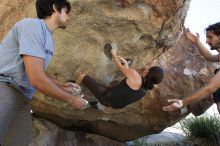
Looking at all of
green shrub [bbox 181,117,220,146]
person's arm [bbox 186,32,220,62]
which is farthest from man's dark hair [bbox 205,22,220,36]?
green shrub [bbox 181,117,220,146]

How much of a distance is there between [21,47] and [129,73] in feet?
7.83

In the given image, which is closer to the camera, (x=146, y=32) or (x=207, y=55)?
(x=146, y=32)

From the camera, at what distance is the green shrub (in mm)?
8578

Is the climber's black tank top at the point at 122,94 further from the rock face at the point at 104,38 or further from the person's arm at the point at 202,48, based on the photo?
the person's arm at the point at 202,48

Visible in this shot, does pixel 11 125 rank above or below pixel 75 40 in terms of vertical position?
below

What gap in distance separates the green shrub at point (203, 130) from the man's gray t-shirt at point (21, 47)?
5.79 m

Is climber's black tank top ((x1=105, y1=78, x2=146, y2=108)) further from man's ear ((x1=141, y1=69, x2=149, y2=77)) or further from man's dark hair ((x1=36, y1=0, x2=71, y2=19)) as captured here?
man's dark hair ((x1=36, y1=0, x2=71, y2=19))

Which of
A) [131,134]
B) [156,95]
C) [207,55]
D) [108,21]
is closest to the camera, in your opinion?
[108,21]

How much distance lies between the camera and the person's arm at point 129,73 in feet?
17.6

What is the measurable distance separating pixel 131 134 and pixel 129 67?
2.15m

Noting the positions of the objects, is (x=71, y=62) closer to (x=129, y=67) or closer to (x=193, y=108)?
(x=129, y=67)

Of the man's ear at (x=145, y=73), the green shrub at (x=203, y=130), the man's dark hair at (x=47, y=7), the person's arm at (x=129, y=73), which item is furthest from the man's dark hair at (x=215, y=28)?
the green shrub at (x=203, y=130)

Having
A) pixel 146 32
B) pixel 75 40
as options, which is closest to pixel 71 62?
pixel 75 40

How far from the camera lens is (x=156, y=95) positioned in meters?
7.00
